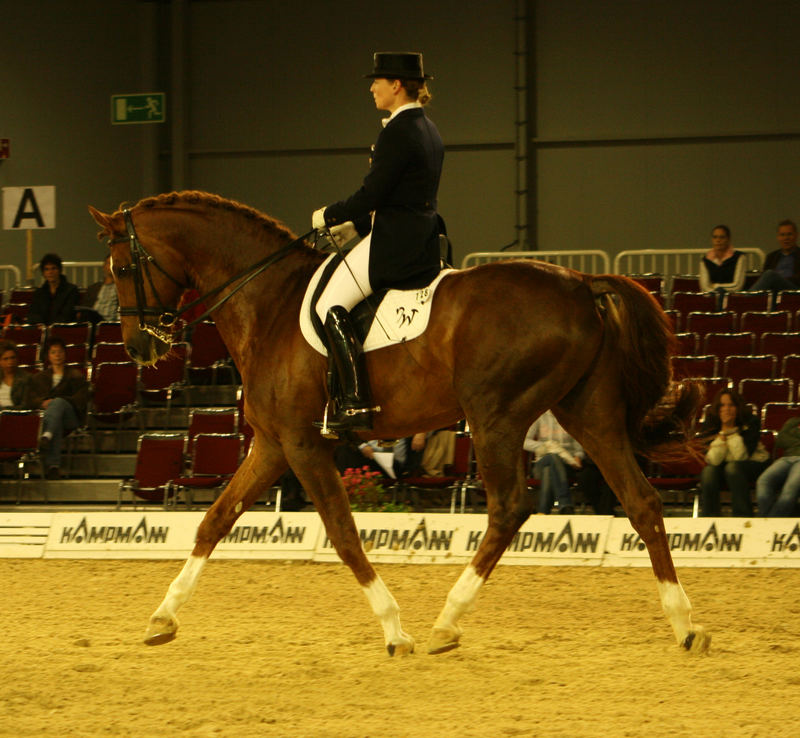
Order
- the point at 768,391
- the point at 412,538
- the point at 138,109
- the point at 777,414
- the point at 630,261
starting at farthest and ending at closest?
the point at 138,109
the point at 630,261
the point at 768,391
the point at 777,414
the point at 412,538

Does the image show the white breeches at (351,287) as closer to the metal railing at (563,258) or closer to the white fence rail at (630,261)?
the metal railing at (563,258)

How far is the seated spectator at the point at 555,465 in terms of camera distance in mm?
9648

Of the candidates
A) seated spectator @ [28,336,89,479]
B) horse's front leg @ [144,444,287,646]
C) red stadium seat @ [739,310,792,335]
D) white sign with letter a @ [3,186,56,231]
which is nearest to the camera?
horse's front leg @ [144,444,287,646]

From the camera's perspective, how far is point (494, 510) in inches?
215

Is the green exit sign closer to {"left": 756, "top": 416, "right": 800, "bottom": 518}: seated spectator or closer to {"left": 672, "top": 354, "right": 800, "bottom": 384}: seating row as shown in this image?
{"left": 672, "top": 354, "right": 800, "bottom": 384}: seating row

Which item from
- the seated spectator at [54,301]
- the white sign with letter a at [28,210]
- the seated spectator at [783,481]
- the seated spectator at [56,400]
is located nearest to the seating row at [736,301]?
the seated spectator at [783,481]

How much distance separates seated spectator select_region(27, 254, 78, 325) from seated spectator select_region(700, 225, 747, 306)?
7003 millimetres

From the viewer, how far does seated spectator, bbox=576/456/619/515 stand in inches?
381

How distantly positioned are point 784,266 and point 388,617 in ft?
29.6

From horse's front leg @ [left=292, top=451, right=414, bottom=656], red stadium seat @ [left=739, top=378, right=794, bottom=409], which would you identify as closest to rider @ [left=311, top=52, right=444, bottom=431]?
horse's front leg @ [left=292, top=451, right=414, bottom=656]

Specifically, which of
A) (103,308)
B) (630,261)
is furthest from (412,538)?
(630,261)

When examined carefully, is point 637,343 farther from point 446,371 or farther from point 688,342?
point 688,342

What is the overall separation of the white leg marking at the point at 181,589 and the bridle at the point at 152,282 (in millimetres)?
1086

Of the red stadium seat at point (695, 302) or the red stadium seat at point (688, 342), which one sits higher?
the red stadium seat at point (695, 302)
